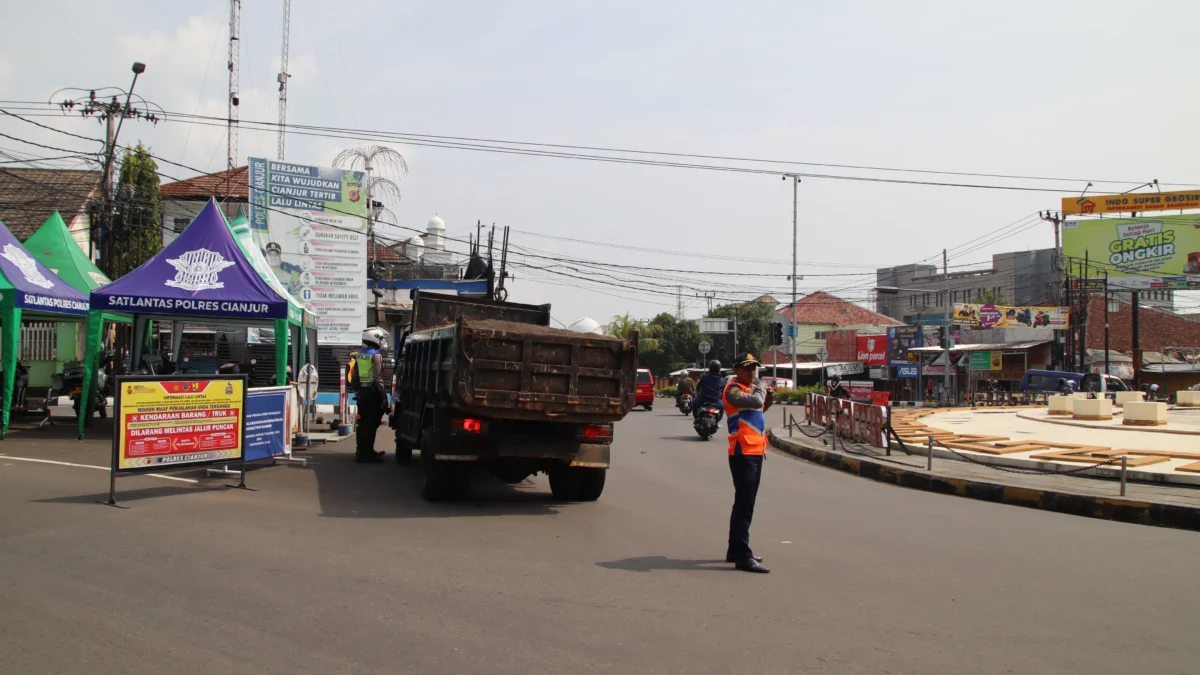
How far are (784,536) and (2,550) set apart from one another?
21.0ft

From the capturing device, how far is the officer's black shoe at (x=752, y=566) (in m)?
6.68

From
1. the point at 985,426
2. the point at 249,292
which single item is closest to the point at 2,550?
the point at 249,292

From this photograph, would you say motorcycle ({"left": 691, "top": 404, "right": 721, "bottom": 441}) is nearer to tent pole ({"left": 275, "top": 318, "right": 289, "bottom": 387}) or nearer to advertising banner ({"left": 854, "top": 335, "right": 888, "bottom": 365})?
tent pole ({"left": 275, "top": 318, "right": 289, "bottom": 387})

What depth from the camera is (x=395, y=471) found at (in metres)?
12.4

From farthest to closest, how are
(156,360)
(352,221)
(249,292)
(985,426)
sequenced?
(352,221), (985,426), (156,360), (249,292)

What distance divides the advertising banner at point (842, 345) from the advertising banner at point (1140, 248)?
68.9ft

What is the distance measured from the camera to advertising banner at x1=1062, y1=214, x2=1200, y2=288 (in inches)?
1817

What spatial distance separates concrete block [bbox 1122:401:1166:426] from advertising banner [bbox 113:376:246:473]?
20.5 meters

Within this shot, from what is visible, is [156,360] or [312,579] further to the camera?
[156,360]

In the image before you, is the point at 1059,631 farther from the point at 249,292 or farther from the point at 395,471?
the point at 249,292

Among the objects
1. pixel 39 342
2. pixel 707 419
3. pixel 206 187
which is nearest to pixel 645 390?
pixel 707 419

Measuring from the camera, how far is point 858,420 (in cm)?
1762

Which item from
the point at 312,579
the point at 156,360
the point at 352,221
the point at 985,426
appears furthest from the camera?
the point at 352,221

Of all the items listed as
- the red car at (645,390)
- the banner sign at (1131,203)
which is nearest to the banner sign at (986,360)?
the banner sign at (1131,203)
